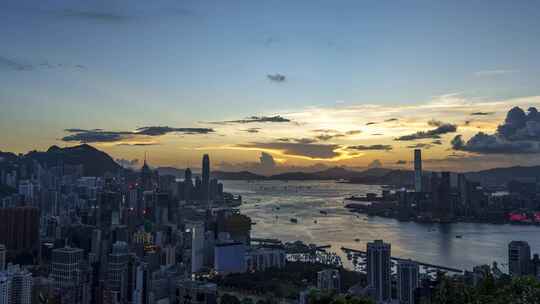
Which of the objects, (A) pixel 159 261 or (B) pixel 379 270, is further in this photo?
(A) pixel 159 261

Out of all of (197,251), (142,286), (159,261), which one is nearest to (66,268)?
(142,286)

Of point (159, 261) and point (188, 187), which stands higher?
point (188, 187)

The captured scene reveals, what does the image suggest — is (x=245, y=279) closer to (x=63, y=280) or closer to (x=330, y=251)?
(x=63, y=280)

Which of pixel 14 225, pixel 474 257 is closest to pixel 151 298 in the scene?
pixel 14 225

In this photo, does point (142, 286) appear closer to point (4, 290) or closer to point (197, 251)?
point (4, 290)

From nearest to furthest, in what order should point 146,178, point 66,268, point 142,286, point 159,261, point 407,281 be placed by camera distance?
point 142,286 → point 407,281 → point 66,268 → point 159,261 → point 146,178

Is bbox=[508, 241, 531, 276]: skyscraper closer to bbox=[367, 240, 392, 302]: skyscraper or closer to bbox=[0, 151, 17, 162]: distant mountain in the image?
bbox=[367, 240, 392, 302]: skyscraper

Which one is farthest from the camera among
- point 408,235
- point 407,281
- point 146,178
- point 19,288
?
point 146,178
